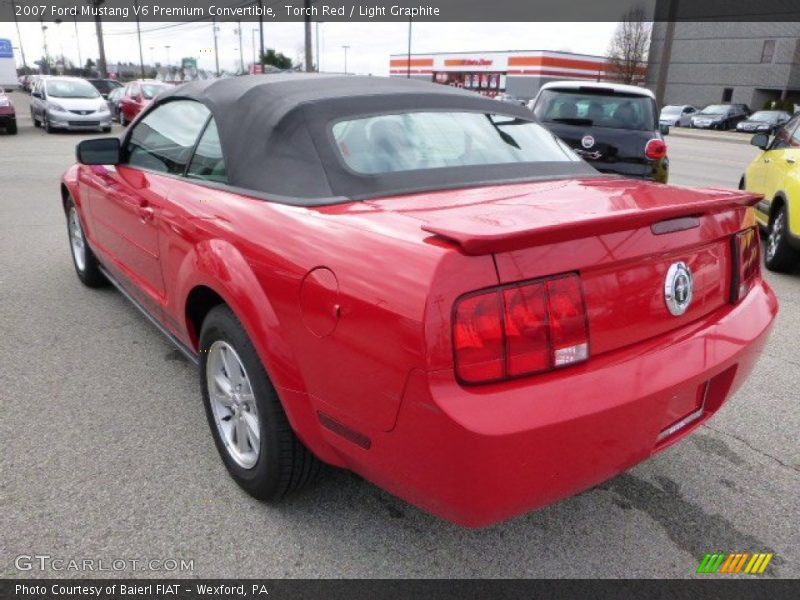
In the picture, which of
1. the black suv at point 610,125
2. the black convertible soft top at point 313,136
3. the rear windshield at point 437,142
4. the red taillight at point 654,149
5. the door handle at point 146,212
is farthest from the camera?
the black suv at point 610,125

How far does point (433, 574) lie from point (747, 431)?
180 centimetres

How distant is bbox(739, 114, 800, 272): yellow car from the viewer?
219 inches

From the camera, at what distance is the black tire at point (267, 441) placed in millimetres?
2258

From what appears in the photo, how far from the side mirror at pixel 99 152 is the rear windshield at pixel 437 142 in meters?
1.76

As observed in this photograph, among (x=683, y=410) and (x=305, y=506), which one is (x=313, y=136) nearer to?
(x=305, y=506)

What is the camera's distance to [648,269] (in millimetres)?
1938

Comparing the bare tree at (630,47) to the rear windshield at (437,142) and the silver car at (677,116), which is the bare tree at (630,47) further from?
the rear windshield at (437,142)

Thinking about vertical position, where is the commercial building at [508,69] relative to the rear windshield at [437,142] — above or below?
below

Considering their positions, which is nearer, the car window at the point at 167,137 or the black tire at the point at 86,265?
the car window at the point at 167,137

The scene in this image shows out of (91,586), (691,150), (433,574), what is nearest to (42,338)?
(91,586)

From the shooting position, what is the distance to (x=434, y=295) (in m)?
1.64

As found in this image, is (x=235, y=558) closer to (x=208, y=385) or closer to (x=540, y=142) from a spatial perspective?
(x=208, y=385)

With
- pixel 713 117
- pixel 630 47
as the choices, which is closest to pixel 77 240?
pixel 713 117

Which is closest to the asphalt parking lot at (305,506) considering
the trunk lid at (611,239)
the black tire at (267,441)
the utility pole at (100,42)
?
the black tire at (267,441)
